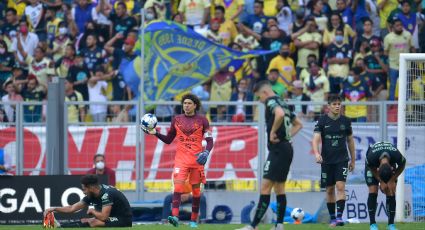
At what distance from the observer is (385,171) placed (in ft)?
52.8

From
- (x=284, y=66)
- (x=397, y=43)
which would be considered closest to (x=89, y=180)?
(x=284, y=66)

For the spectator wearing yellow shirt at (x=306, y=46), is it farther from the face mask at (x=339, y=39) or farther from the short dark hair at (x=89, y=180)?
the short dark hair at (x=89, y=180)

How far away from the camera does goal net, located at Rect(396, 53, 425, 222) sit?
19.6 meters

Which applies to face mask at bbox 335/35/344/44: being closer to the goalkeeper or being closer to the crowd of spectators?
the crowd of spectators

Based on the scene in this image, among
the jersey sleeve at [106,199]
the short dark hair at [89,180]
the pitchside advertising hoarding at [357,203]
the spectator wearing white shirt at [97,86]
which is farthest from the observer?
the spectator wearing white shirt at [97,86]

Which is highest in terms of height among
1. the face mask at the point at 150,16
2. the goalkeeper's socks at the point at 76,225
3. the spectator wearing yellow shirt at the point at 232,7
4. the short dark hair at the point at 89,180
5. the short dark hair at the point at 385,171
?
the spectator wearing yellow shirt at the point at 232,7

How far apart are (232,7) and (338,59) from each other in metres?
2.99

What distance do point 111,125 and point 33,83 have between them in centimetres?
379

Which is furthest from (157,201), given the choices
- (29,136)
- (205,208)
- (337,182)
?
(337,182)

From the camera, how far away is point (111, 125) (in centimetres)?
2169

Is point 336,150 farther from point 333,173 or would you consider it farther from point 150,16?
point 150,16

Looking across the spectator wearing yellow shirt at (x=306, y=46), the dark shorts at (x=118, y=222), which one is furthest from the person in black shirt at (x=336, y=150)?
the spectator wearing yellow shirt at (x=306, y=46)

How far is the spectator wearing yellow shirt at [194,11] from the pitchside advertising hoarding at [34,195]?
6967 mm

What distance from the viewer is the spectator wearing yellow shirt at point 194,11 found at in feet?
83.0
